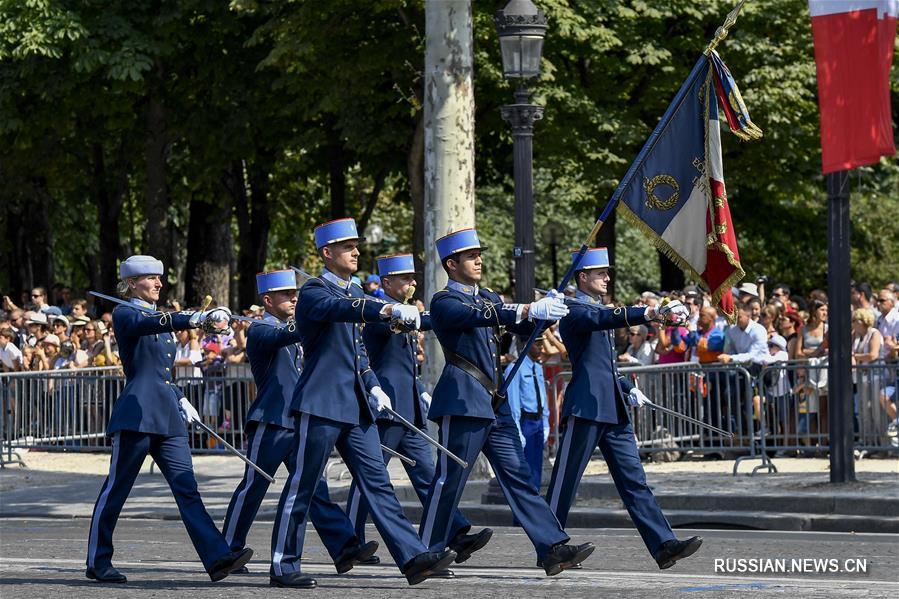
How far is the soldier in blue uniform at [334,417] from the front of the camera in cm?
971

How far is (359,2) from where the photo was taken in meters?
26.3

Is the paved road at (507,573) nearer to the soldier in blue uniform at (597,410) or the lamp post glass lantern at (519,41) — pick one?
the soldier in blue uniform at (597,410)

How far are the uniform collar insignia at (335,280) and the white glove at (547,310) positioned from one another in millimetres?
1066

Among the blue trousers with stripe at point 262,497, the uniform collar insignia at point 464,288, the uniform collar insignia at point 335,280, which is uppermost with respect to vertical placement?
the uniform collar insignia at point 335,280

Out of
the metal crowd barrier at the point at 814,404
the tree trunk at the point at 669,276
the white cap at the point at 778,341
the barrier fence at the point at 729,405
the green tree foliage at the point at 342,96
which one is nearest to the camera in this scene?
the metal crowd barrier at the point at 814,404

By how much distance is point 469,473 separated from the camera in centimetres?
1031

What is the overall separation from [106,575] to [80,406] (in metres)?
9.88

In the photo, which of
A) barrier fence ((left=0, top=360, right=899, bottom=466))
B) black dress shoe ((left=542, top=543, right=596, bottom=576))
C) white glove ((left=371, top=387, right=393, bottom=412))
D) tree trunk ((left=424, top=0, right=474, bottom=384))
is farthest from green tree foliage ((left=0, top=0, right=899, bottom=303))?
black dress shoe ((left=542, top=543, right=596, bottom=576))

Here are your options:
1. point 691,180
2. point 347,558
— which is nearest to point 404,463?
point 347,558

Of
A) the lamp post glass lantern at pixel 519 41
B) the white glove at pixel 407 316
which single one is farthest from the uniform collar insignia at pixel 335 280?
the lamp post glass lantern at pixel 519 41

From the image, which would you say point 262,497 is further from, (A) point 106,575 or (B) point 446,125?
(B) point 446,125

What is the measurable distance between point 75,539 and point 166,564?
7.86 ft

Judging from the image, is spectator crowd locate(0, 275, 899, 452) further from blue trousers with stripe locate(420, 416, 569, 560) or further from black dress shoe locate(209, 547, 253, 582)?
black dress shoe locate(209, 547, 253, 582)

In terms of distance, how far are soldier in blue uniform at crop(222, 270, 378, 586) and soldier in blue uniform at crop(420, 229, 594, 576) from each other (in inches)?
21.1
